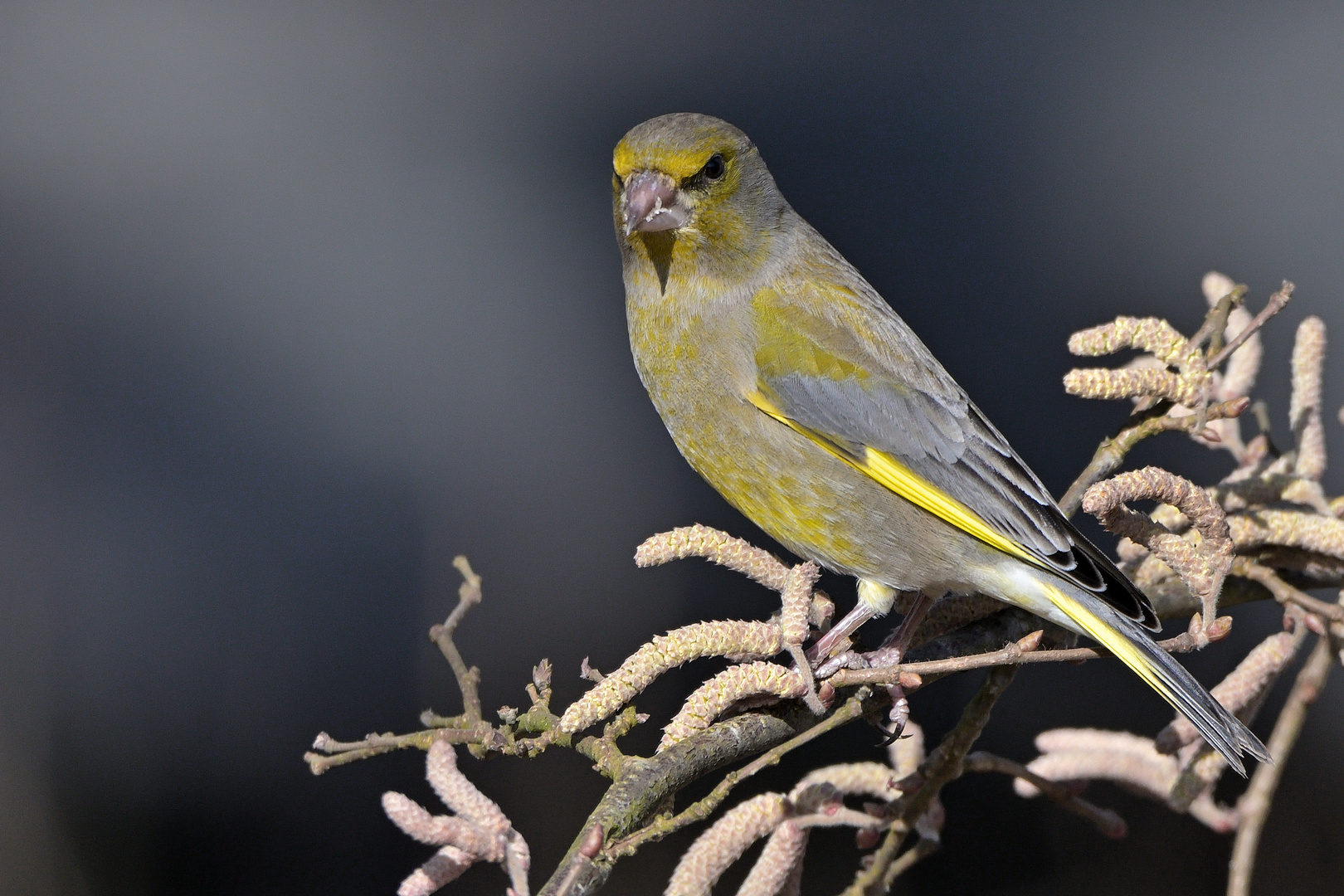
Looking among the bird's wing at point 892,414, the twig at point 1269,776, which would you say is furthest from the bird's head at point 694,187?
the twig at point 1269,776

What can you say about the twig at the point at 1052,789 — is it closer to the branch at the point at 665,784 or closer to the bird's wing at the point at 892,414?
the branch at the point at 665,784

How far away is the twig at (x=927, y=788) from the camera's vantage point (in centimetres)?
Answer: 150

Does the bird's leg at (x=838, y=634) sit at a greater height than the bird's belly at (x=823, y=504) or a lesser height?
lesser

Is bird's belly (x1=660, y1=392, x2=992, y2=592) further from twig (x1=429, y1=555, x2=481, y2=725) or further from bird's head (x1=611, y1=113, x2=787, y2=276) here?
twig (x1=429, y1=555, x2=481, y2=725)

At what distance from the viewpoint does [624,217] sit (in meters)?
2.00

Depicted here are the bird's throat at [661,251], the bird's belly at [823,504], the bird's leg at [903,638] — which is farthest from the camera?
the bird's throat at [661,251]

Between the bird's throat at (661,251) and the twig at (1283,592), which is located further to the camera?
the bird's throat at (661,251)

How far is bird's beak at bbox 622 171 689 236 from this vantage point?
6.44 feet

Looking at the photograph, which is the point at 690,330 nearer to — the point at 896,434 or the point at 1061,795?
the point at 896,434

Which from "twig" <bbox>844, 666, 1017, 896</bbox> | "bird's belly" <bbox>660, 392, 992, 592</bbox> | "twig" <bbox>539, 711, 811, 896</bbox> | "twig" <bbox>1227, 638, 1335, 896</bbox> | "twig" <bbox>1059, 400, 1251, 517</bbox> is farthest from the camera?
"bird's belly" <bbox>660, 392, 992, 592</bbox>

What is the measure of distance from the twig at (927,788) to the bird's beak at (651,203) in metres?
0.86

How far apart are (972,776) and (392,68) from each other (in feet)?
9.69

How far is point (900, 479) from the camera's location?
6.52ft

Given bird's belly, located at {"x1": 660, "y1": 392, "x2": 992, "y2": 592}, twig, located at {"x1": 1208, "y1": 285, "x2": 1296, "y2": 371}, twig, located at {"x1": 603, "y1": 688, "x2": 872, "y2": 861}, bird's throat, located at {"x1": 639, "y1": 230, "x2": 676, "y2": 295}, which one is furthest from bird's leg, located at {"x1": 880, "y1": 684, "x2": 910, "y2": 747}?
bird's throat, located at {"x1": 639, "y1": 230, "x2": 676, "y2": 295}
